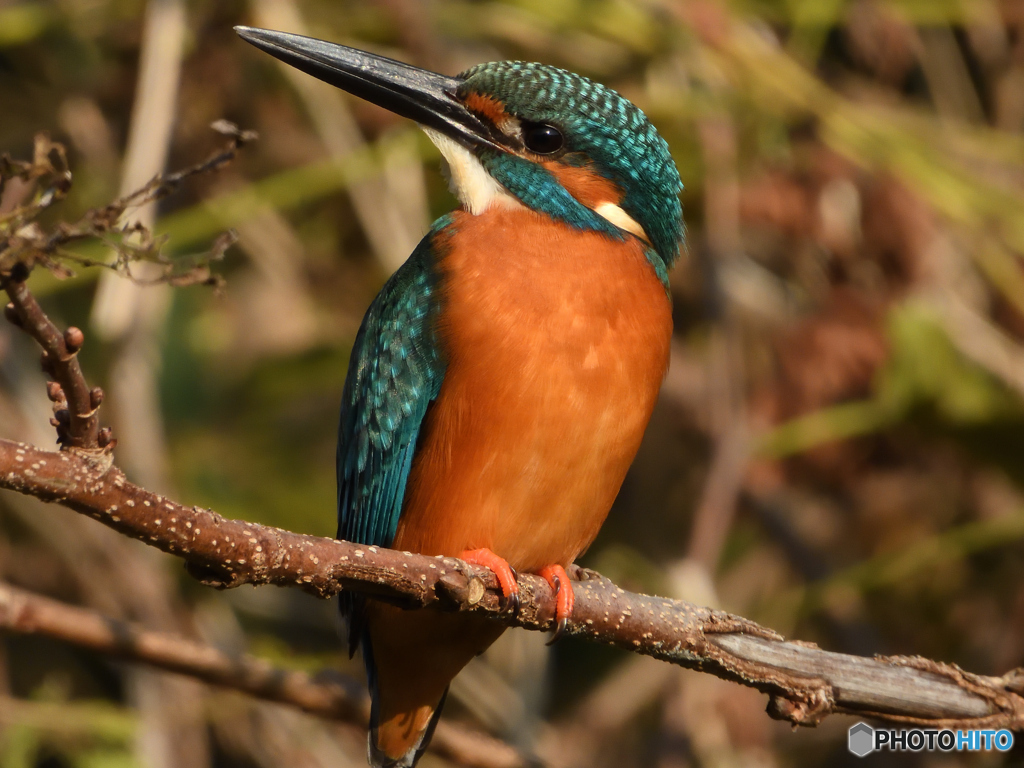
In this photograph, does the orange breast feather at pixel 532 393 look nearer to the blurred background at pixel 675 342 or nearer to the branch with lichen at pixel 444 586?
the branch with lichen at pixel 444 586

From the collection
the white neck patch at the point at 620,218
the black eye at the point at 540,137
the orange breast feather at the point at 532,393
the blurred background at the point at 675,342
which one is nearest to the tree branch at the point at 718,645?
the orange breast feather at the point at 532,393

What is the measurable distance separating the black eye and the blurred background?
3.51 ft

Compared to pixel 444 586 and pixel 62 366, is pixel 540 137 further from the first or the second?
pixel 62 366

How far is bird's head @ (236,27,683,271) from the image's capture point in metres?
2.84

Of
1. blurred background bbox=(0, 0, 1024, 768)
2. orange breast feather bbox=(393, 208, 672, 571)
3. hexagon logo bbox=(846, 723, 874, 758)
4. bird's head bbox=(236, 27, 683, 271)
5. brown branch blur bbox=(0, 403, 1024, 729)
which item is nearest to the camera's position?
brown branch blur bbox=(0, 403, 1024, 729)

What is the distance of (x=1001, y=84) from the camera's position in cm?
504

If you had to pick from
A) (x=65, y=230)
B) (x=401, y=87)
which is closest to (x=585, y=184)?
(x=401, y=87)

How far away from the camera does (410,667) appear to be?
2889 millimetres

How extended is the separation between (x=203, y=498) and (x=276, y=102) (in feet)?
5.59

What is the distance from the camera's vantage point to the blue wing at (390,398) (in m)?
2.71

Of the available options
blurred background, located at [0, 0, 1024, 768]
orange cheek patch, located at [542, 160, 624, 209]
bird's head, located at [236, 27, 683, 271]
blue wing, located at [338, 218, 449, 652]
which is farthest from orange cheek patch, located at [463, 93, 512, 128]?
blurred background, located at [0, 0, 1024, 768]

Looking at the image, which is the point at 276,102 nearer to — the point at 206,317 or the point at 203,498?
the point at 206,317

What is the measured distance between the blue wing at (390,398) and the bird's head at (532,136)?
20 cm

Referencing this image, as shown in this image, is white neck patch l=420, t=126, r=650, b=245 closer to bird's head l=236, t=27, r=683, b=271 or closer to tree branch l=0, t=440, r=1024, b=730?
bird's head l=236, t=27, r=683, b=271
